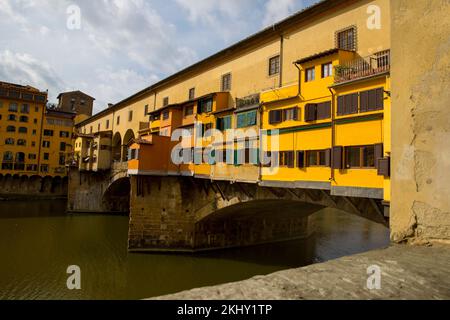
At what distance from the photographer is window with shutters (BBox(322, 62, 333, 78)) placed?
46.0 feet

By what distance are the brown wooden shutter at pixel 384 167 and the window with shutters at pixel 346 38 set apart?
20.4 ft

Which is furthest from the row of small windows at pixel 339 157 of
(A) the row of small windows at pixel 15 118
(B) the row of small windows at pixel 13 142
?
(A) the row of small windows at pixel 15 118

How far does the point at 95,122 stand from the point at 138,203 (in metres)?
35.1

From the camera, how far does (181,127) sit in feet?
83.3

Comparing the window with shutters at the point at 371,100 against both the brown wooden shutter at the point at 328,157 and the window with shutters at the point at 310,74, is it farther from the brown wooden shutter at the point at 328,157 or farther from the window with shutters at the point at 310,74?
the window with shutters at the point at 310,74

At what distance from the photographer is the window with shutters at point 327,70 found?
46.0ft

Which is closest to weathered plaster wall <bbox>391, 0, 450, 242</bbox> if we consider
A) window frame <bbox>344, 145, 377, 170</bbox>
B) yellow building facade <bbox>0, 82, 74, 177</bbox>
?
window frame <bbox>344, 145, 377, 170</bbox>

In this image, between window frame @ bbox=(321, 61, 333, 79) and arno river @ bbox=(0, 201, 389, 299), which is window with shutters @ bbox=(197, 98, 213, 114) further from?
arno river @ bbox=(0, 201, 389, 299)

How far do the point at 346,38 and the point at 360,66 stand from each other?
225 centimetres

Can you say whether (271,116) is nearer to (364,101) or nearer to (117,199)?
(364,101)

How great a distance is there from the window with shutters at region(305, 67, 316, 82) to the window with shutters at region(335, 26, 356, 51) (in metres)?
1.87

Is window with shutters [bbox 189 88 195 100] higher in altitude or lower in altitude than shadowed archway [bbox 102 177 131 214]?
higher

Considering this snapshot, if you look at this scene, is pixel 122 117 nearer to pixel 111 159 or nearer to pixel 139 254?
pixel 111 159
